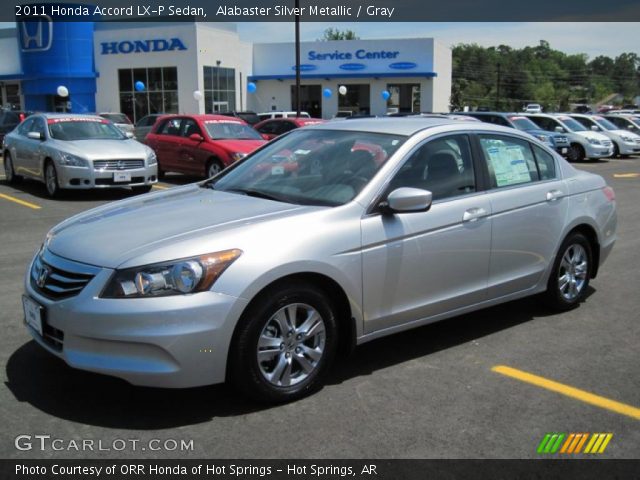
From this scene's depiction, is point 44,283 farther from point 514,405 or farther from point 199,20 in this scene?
point 199,20

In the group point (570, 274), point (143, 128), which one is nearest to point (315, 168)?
point (570, 274)

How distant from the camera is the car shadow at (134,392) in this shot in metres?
3.63

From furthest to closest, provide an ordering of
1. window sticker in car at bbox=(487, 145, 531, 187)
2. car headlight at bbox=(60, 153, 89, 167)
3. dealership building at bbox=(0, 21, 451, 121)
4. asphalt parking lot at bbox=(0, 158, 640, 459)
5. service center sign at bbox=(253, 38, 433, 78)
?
service center sign at bbox=(253, 38, 433, 78) → dealership building at bbox=(0, 21, 451, 121) → car headlight at bbox=(60, 153, 89, 167) → window sticker in car at bbox=(487, 145, 531, 187) → asphalt parking lot at bbox=(0, 158, 640, 459)

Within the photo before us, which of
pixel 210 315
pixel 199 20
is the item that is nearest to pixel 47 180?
pixel 210 315

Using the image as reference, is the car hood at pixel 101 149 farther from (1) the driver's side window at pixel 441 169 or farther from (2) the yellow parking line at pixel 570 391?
(2) the yellow parking line at pixel 570 391

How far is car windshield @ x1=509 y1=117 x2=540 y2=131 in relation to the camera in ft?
70.7

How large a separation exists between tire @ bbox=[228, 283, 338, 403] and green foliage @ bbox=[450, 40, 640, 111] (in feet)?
333

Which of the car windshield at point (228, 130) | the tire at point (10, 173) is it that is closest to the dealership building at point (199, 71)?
the car windshield at point (228, 130)

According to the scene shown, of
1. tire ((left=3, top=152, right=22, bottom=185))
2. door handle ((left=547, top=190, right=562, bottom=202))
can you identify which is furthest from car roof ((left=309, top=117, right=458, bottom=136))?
tire ((left=3, top=152, right=22, bottom=185))

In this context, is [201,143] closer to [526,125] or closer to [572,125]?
[526,125]

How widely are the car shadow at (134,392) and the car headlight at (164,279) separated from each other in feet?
2.37

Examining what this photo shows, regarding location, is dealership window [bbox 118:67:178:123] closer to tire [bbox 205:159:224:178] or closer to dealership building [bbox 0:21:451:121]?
dealership building [bbox 0:21:451:121]

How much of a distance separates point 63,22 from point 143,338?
43670 millimetres
